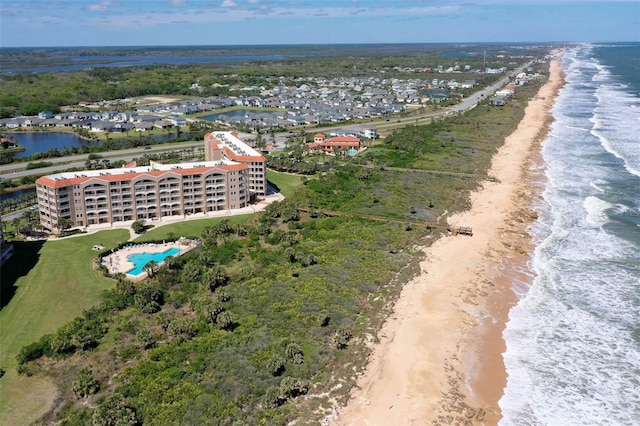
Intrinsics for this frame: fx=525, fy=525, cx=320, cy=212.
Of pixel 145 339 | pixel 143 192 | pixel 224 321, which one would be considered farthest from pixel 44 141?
pixel 224 321

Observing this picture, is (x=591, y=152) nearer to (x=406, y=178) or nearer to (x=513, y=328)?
(x=406, y=178)

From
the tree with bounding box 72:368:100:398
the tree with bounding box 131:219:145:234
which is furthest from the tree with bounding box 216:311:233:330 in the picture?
the tree with bounding box 131:219:145:234

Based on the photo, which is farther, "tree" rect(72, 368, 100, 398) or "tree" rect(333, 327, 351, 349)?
"tree" rect(333, 327, 351, 349)

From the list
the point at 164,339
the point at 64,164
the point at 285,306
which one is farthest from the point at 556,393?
the point at 64,164

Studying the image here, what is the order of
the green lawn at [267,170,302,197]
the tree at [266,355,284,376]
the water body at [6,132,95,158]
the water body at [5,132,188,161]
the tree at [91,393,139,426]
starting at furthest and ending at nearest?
the water body at [5,132,188,161], the water body at [6,132,95,158], the green lawn at [267,170,302,197], the tree at [266,355,284,376], the tree at [91,393,139,426]

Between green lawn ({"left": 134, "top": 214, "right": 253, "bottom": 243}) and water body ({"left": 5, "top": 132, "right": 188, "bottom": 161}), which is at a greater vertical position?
water body ({"left": 5, "top": 132, "right": 188, "bottom": 161})

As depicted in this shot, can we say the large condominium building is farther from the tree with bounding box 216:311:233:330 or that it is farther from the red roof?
the tree with bounding box 216:311:233:330

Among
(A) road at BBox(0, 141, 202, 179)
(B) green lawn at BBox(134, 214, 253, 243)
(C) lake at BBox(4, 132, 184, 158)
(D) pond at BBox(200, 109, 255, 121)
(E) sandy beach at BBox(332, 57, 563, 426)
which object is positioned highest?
(D) pond at BBox(200, 109, 255, 121)
